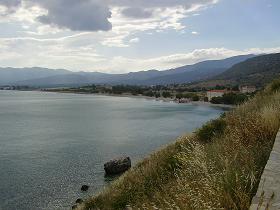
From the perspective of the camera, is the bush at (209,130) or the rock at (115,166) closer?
the bush at (209,130)

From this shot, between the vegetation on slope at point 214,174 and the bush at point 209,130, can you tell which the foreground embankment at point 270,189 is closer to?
the vegetation on slope at point 214,174

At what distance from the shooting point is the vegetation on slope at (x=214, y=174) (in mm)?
4949

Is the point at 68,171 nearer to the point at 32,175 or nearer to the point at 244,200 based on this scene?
the point at 32,175

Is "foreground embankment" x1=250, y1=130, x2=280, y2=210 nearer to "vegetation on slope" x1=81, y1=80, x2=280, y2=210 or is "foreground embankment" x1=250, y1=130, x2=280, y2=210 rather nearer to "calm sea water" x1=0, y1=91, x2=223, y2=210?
"vegetation on slope" x1=81, y1=80, x2=280, y2=210

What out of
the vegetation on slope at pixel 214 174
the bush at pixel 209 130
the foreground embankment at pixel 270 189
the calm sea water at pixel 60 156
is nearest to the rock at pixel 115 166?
the calm sea water at pixel 60 156

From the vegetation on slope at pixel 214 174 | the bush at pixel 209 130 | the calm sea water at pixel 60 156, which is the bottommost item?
the calm sea water at pixel 60 156

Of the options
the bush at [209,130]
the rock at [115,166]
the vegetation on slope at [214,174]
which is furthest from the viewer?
the rock at [115,166]

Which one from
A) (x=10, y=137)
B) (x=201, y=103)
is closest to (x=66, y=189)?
(x=10, y=137)

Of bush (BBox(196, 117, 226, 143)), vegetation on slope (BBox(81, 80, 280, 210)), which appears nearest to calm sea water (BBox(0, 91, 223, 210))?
bush (BBox(196, 117, 226, 143))

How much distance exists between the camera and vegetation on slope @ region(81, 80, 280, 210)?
4.95 metres

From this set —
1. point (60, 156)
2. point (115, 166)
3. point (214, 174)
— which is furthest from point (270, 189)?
point (60, 156)

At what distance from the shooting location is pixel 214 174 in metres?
5.36

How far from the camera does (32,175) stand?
40.8 meters

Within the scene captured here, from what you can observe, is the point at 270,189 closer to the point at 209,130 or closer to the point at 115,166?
the point at 209,130
